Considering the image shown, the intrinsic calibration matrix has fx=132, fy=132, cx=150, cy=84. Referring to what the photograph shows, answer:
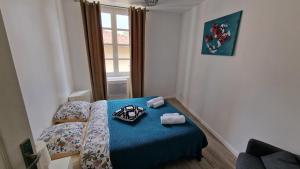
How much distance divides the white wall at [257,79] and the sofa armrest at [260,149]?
199 mm

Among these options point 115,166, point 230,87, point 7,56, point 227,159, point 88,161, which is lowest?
point 227,159

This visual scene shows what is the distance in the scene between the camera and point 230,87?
6.70ft

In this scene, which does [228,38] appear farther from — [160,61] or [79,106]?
[79,106]

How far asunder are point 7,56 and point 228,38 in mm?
2335

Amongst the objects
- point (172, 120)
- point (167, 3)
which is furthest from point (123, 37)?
point (172, 120)

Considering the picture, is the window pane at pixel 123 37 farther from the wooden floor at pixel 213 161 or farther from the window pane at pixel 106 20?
the wooden floor at pixel 213 161

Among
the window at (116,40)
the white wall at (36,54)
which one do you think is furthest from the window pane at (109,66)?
the white wall at (36,54)

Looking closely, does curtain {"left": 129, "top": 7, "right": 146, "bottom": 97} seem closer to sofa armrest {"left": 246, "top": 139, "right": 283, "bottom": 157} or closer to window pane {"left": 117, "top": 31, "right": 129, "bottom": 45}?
window pane {"left": 117, "top": 31, "right": 129, "bottom": 45}

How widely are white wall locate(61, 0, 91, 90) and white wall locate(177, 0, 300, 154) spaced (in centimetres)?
255

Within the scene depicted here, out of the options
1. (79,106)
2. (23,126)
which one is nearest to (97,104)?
(79,106)

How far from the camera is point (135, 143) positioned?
1.46m

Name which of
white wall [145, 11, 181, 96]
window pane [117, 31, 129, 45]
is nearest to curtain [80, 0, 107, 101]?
window pane [117, 31, 129, 45]

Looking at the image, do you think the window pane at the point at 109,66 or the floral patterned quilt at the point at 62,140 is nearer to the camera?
the floral patterned quilt at the point at 62,140

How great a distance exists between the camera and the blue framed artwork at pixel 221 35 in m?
1.88
